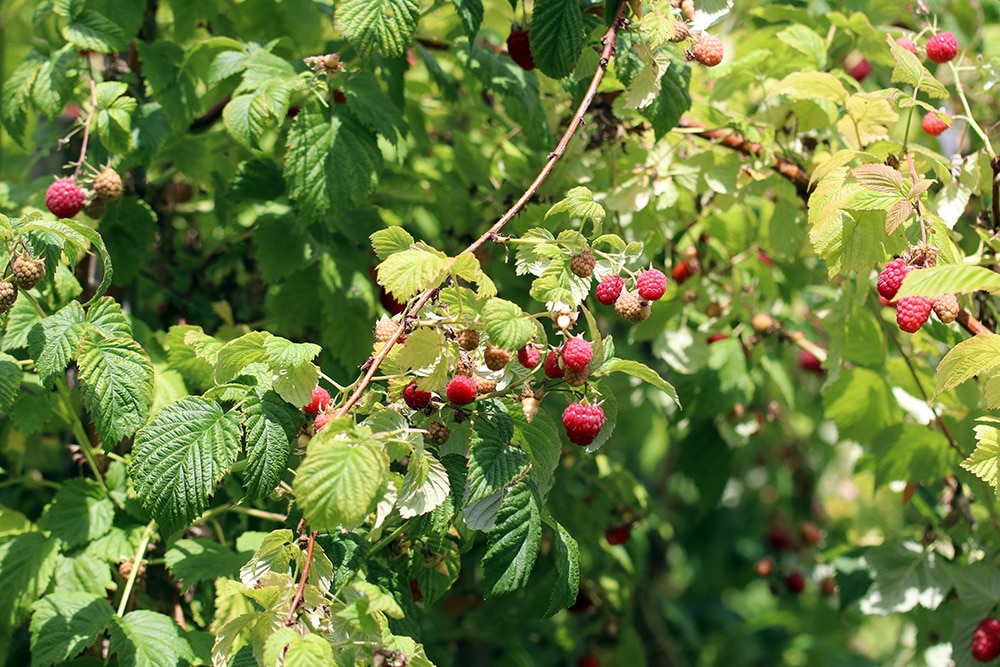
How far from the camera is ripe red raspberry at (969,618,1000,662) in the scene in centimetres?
188

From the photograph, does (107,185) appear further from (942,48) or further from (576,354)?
(942,48)

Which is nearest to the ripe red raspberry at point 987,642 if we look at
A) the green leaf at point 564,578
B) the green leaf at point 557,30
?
the green leaf at point 564,578

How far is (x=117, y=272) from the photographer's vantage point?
2.00 meters

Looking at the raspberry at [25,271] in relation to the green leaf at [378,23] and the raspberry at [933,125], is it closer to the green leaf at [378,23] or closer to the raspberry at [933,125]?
the green leaf at [378,23]

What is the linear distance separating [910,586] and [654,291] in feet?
3.90

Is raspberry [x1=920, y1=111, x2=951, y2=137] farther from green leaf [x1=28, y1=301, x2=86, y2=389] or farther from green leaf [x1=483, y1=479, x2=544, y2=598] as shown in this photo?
green leaf [x1=28, y1=301, x2=86, y2=389]

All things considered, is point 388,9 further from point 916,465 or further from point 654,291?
point 916,465

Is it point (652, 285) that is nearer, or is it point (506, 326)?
point (506, 326)

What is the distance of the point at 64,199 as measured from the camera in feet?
5.82

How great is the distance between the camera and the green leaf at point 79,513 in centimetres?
179

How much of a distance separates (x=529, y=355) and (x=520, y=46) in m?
0.75

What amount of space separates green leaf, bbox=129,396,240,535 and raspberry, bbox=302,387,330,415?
11 cm

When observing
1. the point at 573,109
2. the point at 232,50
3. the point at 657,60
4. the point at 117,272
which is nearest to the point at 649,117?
the point at 657,60

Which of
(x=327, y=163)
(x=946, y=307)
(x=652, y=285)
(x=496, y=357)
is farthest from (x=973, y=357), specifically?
(x=327, y=163)
